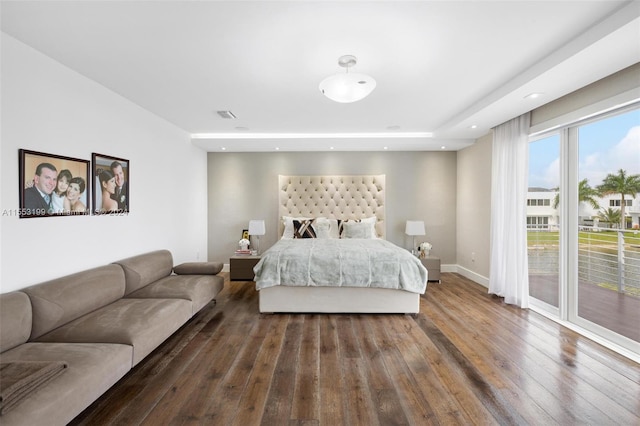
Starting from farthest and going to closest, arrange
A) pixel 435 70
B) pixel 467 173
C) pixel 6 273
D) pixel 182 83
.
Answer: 1. pixel 467 173
2. pixel 182 83
3. pixel 435 70
4. pixel 6 273

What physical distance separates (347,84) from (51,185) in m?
2.55

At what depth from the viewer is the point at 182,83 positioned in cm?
284

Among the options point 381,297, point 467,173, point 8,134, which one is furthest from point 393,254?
point 8,134

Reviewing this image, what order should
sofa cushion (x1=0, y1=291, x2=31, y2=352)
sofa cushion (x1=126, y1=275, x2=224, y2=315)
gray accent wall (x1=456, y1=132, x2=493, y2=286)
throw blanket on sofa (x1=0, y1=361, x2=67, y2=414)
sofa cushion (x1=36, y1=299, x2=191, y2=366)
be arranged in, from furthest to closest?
gray accent wall (x1=456, y1=132, x2=493, y2=286) < sofa cushion (x1=126, y1=275, x2=224, y2=315) < sofa cushion (x1=36, y1=299, x2=191, y2=366) < sofa cushion (x1=0, y1=291, x2=31, y2=352) < throw blanket on sofa (x1=0, y1=361, x2=67, y2=414)

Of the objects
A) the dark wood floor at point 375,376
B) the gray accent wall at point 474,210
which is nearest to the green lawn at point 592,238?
the gray accent wall at point 474,210

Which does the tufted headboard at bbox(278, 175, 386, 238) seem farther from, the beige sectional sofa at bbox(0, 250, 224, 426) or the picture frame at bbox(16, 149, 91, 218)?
the picture frame at bbox(16, 149, 91, 218)

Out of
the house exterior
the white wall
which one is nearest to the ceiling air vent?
the white wall

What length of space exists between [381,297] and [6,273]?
334cm

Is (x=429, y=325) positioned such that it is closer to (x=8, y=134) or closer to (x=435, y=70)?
(x=435, y=70)

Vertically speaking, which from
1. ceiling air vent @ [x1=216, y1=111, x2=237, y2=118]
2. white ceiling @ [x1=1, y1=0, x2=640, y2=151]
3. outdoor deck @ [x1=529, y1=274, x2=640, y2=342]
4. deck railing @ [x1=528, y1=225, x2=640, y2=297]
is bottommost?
outdoor deck @ [x1=529, y1=274, x2=640, y2=342]

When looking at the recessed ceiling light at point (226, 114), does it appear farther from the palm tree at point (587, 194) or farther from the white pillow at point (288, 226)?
the palm tree at point (587, 194)

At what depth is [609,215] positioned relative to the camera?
274cm

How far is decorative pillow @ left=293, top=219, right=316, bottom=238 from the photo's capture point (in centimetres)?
501

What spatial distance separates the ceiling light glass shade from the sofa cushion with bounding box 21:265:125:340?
2.60 meters
